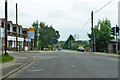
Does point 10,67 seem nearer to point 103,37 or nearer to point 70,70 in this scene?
point 70,70

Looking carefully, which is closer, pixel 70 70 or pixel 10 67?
pixel 70 70

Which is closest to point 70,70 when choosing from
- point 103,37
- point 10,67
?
point 10,67

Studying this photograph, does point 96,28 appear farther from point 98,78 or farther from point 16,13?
point 98,78

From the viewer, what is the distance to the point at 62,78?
977 cm

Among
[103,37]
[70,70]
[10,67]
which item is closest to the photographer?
[70,70]

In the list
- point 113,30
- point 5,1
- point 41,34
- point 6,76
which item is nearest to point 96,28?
point 41,34

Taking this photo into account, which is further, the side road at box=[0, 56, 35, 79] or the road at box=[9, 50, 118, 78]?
the side road at box=[0, 56, 35, 79]

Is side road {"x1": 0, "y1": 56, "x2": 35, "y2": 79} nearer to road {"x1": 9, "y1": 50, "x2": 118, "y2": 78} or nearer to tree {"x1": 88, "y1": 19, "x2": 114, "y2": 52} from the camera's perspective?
road {"x1": 9, "y1": 50, "x2": 118, "y2": 78}

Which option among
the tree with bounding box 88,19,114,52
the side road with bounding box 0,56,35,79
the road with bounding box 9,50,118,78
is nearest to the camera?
the road with bounding box 9,50,118,78

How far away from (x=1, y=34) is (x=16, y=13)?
67.8 feet

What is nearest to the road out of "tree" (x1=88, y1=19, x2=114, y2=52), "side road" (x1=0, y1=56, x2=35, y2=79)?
"side road" (x1=0, y1=56, x2=35, y2=79)

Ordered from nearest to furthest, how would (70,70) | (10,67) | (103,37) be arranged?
(70,70)
(10,67)
(103,37)

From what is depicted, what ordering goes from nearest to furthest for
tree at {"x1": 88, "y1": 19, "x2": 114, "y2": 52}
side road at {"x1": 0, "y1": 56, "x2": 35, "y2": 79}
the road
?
the road, side road at {"x1": 0, "y1": 56, "x2": 35, "y2": 79}, tree at {"x1": 88, "y1": 19, "x2": 114, "y2": 52}

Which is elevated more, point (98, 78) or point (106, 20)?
point (106, 20)
